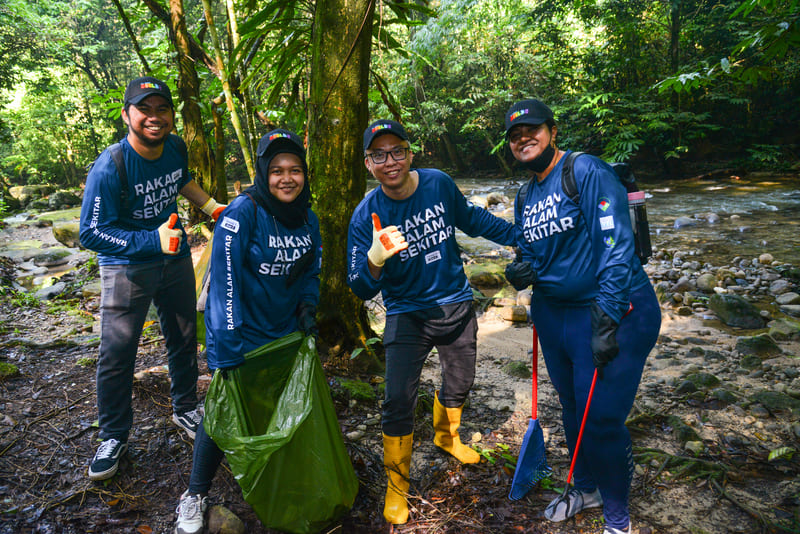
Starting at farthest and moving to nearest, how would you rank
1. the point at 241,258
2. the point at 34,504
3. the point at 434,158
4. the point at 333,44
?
the point at 434,158, the point at 333,44, the point at 34,504, the point at 241,258

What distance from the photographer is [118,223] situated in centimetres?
248

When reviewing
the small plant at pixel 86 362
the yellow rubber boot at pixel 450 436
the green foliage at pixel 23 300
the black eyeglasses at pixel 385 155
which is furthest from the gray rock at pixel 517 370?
the green foliage at pixel 23 300

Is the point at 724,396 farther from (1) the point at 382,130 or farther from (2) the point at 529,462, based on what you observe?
(1) the point at 382,130

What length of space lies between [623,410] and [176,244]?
91.4 inches

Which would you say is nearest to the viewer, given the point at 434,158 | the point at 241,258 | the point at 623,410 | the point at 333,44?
the point at 623,410

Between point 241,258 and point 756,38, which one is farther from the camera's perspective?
point 756,38

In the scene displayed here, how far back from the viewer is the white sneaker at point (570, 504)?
2254 mm

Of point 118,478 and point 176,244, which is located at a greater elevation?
point 176,244

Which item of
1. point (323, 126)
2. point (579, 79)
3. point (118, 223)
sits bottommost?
point (118, 223)

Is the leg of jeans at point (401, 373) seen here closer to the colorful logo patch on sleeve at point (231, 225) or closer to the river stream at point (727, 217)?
the colorful logo patch on sleeve at point (231, 225)

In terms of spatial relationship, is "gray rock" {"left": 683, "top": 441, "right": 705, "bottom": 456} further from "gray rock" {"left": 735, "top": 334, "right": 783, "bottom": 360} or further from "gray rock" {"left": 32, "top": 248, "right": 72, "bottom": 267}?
"gray rock" {"left": 32, "top": 248, "right": 72, "bottom": 267}

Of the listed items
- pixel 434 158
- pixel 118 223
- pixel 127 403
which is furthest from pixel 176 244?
pixel 434 158

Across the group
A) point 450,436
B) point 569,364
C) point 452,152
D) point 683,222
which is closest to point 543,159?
point 569,364

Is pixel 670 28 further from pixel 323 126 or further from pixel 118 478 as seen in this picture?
pixel 118 478
